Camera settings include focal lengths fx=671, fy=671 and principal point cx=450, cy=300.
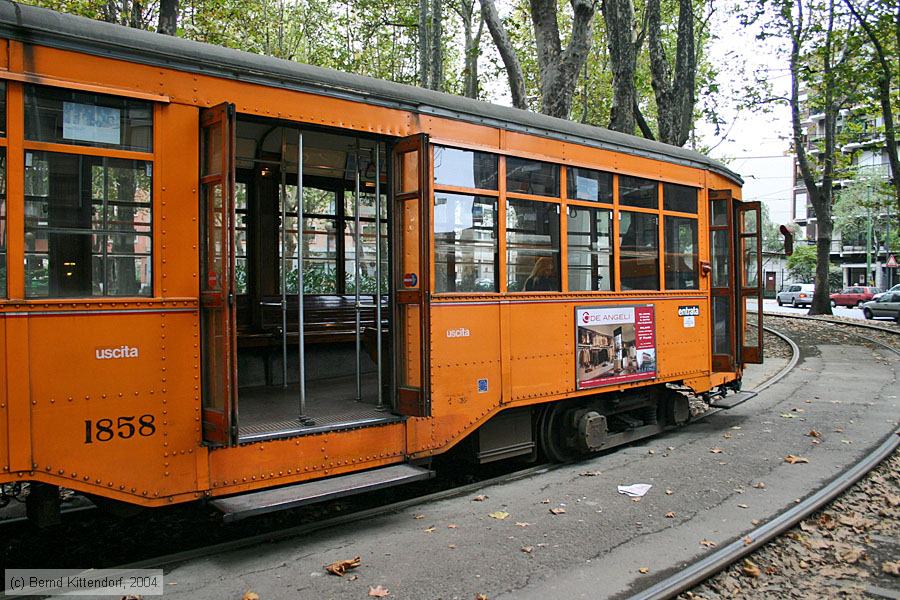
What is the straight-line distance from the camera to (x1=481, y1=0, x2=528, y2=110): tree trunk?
13.5 metres

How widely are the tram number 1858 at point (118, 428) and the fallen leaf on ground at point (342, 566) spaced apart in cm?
134

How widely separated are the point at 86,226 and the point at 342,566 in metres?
2.48

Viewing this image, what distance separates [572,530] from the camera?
484cm

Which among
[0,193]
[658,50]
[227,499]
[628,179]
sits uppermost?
[658,50]

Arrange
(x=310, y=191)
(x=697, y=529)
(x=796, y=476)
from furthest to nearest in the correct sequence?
(x=310, y=191), (x=796, y=476), (x=697, y=529)

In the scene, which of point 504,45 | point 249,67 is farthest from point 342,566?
point 504,45

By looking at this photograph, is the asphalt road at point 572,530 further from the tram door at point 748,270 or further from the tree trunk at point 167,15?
the tree trunk at point 167,15

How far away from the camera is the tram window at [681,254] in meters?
7.30

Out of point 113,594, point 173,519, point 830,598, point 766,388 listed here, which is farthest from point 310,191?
point 766,388

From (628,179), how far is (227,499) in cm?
483

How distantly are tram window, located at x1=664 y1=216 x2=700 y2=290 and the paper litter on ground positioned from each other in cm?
235

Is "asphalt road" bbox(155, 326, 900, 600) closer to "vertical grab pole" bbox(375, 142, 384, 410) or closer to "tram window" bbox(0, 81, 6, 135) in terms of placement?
"vertical grab pole" bbox(375, 142, 384, 410)

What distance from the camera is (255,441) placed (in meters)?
4.34

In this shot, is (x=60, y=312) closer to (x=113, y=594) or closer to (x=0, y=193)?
(x=0, y=193)
